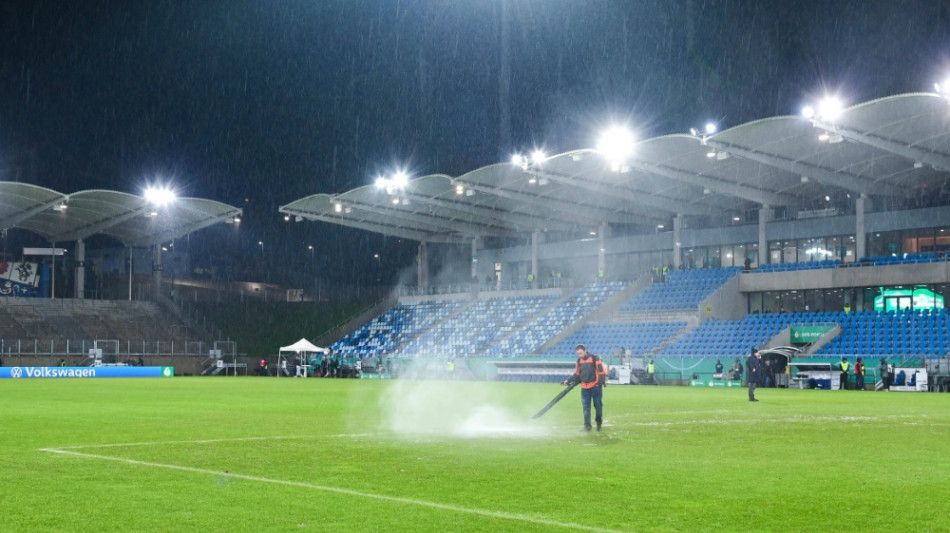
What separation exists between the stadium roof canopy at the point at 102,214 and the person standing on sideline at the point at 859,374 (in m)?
46.7

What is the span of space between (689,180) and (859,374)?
1597cm

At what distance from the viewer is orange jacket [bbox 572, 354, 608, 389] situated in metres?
19.6

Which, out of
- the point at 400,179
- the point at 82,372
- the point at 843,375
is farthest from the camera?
the point at 400,179

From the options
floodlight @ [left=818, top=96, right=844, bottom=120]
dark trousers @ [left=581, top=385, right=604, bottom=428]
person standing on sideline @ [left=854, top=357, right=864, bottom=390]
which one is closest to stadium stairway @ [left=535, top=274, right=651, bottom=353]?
person standing on sideline @ [left=854, top=357, right=864, bottom=390]

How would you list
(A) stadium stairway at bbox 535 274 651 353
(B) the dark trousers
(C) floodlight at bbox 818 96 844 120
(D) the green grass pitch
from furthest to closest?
(A) stadium stairway at bbox 535 274 651 353 → (C) floodlight at bbox 818 96 844 120 → (B) the dark trousers → (D) the green grass pitch

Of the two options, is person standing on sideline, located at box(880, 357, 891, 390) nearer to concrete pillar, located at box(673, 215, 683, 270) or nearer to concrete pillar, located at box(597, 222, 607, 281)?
concrete pillar, located at box(673, 215, 683, 270)

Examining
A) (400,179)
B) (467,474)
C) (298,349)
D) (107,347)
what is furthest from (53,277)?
(467,474)

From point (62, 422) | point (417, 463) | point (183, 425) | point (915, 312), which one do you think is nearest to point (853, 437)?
point (417, 463)

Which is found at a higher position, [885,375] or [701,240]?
[701,240]

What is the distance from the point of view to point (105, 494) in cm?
1116

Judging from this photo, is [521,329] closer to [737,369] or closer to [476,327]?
[476,327]

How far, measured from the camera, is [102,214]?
7719 cm

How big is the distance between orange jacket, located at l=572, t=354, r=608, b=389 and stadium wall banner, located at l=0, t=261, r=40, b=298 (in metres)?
69.9

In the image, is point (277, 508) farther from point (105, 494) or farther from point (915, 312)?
point (915, 312)
